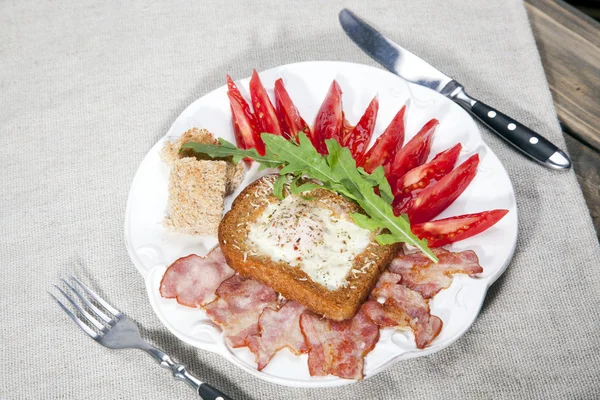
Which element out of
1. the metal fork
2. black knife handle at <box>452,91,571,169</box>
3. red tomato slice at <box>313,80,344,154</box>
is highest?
red tomato slice at <box>313,80,344,154</box>

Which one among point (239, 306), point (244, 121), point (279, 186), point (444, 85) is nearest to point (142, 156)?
point (244, 121)

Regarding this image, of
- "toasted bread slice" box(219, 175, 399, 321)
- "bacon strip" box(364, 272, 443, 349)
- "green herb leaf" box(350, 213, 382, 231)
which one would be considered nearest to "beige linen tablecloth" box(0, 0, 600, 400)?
"bacon strip" box(364, 272, 443, 349)

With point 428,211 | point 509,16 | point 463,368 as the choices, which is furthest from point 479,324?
point 509,16

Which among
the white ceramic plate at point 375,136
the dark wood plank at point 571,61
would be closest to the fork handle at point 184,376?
the white ceramic plate at point 375,136

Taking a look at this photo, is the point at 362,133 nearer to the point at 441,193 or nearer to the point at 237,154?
the point at 441,193

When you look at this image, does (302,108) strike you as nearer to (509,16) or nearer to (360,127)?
(360,127)

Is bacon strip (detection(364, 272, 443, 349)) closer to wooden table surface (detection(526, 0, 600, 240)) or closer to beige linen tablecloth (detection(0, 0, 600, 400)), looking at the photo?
beige linen tablecloth (detection(0, 0, 600, 400))

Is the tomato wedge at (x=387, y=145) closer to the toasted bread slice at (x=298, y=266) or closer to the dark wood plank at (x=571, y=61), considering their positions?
the toasted bread slice at (x=298, y=266)
